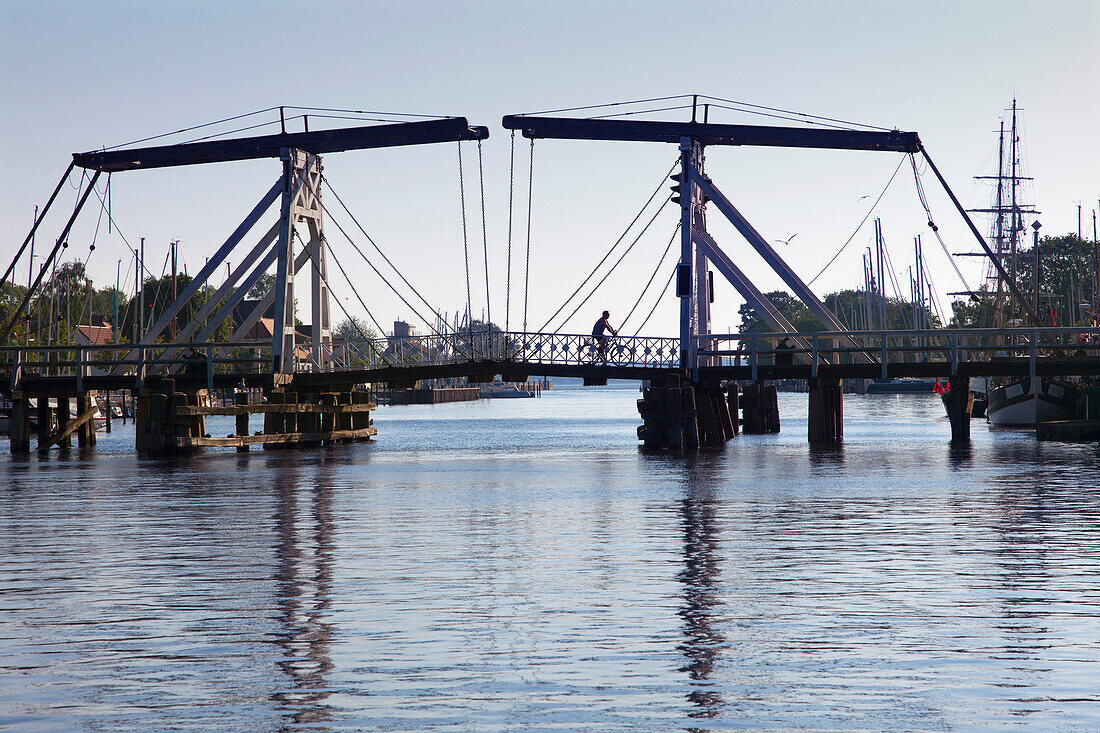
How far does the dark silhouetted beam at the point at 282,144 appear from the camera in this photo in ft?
102

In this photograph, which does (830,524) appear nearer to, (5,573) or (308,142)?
(5,573)

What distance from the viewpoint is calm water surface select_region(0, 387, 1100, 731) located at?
23.2 feet

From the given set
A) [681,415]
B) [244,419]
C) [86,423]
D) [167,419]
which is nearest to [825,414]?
[681,415]

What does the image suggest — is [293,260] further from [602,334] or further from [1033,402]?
[1033,402]

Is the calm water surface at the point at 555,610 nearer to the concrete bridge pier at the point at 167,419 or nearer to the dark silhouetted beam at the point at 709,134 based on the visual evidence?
the concrete bridge pier at the point at 167,419

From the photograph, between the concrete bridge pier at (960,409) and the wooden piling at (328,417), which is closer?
the concrete bridge pier at (960,409)

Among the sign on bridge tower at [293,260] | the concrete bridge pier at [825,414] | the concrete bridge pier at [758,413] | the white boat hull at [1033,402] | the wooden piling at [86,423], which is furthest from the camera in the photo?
the concrete bridge pier at [758,413]

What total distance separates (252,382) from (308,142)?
20.7ft

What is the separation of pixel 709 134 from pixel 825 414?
9386 millimetres

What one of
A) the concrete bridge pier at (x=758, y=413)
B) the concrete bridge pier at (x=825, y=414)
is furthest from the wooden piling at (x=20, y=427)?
the concrete bridge pier at (x=758, y=413)

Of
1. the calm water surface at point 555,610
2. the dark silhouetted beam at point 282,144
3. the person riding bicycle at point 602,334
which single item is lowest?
the calm water surface at point 555,610

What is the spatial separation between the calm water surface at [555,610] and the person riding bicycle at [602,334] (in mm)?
11344

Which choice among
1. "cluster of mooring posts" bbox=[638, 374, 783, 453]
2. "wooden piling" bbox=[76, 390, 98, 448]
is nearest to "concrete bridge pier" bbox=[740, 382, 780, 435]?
"cluster of mooring posts" bbox=[638, 374, 783, 453]

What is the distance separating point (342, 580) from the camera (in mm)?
11391
